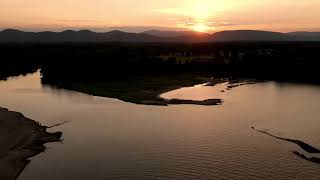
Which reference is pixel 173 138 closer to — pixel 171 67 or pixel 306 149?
pixel 306 149

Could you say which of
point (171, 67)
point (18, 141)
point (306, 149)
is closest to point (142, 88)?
point (18, 141)

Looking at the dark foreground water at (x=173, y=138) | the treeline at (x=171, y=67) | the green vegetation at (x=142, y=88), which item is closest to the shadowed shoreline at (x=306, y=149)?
the dark foreground water at (x=173, y=138)

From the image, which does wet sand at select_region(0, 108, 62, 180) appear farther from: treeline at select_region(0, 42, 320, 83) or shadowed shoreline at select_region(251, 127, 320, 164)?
treeline at select_region(0, 42, 320, 83)

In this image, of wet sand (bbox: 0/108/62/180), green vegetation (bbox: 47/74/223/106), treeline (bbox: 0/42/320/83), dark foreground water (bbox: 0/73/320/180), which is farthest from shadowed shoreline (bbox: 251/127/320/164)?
treeline (bbox: 0/42/320/83)

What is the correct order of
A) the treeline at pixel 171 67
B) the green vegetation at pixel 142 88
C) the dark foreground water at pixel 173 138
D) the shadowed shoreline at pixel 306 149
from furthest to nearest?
the treeline at pixel 171 67 → the green vegetation at pixel 142 88 → the shadowed shoreline at pixel 306 149 → the dark foreground water at pixel 173 138

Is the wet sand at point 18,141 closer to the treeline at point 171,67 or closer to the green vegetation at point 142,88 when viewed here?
the green vegetation at point 142,88
